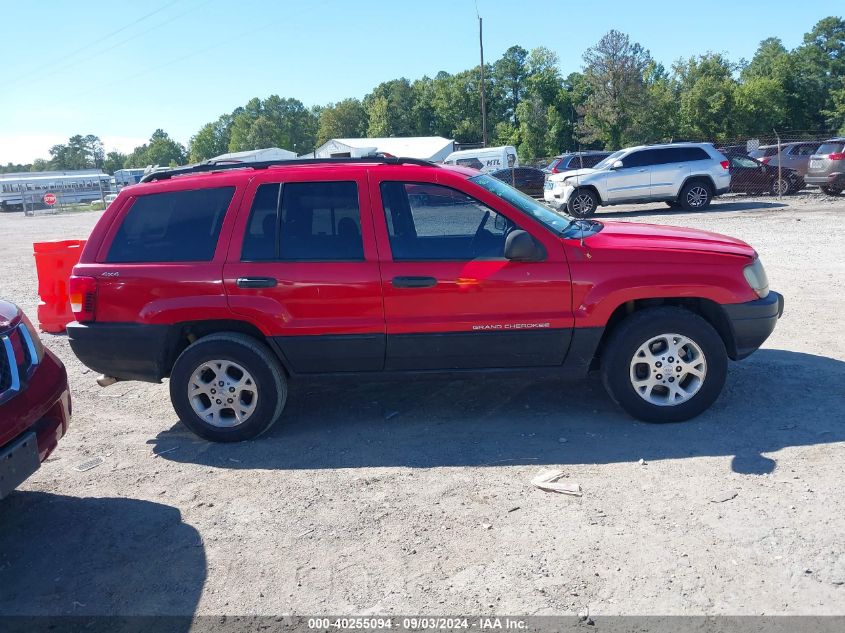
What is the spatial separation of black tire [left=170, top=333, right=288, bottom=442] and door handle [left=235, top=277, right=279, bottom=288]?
38 centimetres

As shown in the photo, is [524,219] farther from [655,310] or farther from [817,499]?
[817,499]

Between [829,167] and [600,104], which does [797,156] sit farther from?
[600,104]

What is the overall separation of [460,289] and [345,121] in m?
108

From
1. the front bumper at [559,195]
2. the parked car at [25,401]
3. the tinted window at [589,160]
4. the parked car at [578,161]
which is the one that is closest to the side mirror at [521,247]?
the parked car at [25,401]

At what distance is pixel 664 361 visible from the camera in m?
4.78

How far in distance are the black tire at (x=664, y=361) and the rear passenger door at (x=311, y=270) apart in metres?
A: 1.59

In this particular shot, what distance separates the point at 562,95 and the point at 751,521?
73901mm

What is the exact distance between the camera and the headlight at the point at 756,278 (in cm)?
481

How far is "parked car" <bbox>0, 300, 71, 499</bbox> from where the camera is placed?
3551mm

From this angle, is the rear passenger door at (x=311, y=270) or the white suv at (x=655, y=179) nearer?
the rear passenger door at (x=311, y=270)

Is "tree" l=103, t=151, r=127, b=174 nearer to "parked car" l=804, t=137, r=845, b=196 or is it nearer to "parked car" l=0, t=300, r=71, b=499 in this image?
"parked car" l=804, t=137, r=845, b=196

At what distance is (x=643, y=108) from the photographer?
5256 cm

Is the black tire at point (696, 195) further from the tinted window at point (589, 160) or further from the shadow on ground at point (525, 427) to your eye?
→ the shadow on ground at point (525, 427)

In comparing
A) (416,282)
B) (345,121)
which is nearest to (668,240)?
(416,282)
